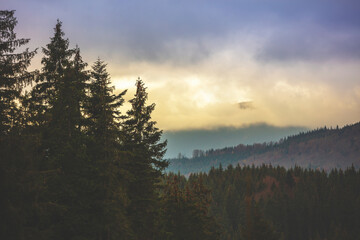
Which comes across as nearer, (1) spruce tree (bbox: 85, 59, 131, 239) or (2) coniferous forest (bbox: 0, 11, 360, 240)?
(2) coniferous forest (bbox: 0, 11, 360, 240)

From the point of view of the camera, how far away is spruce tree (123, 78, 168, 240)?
31250 mm

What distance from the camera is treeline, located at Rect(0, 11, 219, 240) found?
1777 cm

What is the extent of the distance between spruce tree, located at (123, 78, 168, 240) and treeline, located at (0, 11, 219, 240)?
9cm

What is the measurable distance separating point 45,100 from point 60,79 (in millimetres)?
1981

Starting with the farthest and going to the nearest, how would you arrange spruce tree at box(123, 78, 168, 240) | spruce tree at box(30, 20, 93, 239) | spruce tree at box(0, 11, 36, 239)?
spruce tree at box(123, 78, 168, 240) < spruce tree at box(30, 20, 93, 239) < spruce tree at box(0, 11, 36, 239)

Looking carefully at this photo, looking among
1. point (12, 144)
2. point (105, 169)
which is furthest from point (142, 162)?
point (12, 144)

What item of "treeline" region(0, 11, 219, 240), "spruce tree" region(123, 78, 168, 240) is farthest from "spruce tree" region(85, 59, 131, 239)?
"spruce tree" region(123, 78, 168, 240)

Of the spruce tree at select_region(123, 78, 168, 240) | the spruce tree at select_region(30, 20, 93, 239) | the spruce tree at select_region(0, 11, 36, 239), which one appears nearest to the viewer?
the spruce tree at select_region(0, 11, 36, 239)

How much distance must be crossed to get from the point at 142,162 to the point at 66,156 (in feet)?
31.8

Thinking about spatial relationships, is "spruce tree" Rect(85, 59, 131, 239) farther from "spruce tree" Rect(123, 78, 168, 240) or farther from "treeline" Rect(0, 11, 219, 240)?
"spruce tree" Rect(123, 78, 168, 240)

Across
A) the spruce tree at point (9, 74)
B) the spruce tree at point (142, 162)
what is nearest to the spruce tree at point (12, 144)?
the spruce tree at point (9, 74)

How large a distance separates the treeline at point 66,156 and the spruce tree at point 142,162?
0.09m

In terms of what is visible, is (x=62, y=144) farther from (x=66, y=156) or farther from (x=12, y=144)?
(x=12, y=144)

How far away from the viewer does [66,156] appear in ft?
77.1
